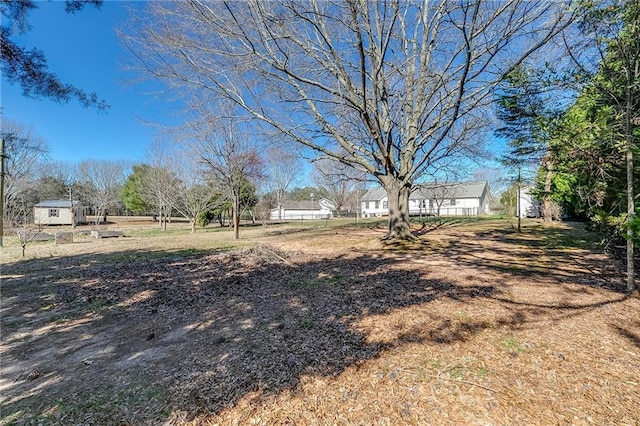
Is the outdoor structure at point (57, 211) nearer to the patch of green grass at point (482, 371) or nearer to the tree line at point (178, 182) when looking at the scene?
the tree line at point (178, 182)

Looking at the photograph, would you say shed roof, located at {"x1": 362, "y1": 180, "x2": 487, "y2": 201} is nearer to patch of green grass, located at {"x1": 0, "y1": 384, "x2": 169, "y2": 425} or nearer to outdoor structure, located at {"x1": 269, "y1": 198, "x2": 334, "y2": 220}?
outdoor structure, located at {"x1": 269, "y1": 198, "x2": 334, "y2": 220}

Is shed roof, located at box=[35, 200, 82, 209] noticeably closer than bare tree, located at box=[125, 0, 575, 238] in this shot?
No

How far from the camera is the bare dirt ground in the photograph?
1973mm

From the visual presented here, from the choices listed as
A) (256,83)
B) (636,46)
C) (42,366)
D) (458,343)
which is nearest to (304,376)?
(458,343)

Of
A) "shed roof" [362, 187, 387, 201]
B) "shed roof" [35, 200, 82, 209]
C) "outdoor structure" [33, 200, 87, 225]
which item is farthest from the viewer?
"shed roof" [362, 187, 387, 201]

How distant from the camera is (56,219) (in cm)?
2884

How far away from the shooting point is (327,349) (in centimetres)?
278

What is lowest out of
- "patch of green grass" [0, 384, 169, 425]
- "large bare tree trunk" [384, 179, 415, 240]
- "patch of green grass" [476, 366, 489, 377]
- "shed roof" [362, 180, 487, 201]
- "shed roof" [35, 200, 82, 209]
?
"patch of green grass" [0, 384, 169, 425]

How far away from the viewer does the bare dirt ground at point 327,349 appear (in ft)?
6.47

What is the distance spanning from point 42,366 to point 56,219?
35.9 meters

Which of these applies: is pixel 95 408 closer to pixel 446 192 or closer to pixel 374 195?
pixel 446 192

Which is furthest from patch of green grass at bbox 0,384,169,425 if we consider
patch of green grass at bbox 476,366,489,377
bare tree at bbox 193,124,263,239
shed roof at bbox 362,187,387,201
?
shed roof at bbox 362,187,387,201

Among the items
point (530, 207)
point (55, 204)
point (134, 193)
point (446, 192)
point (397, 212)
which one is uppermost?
point (134, 193)

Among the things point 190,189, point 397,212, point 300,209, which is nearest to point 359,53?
point 397,212
